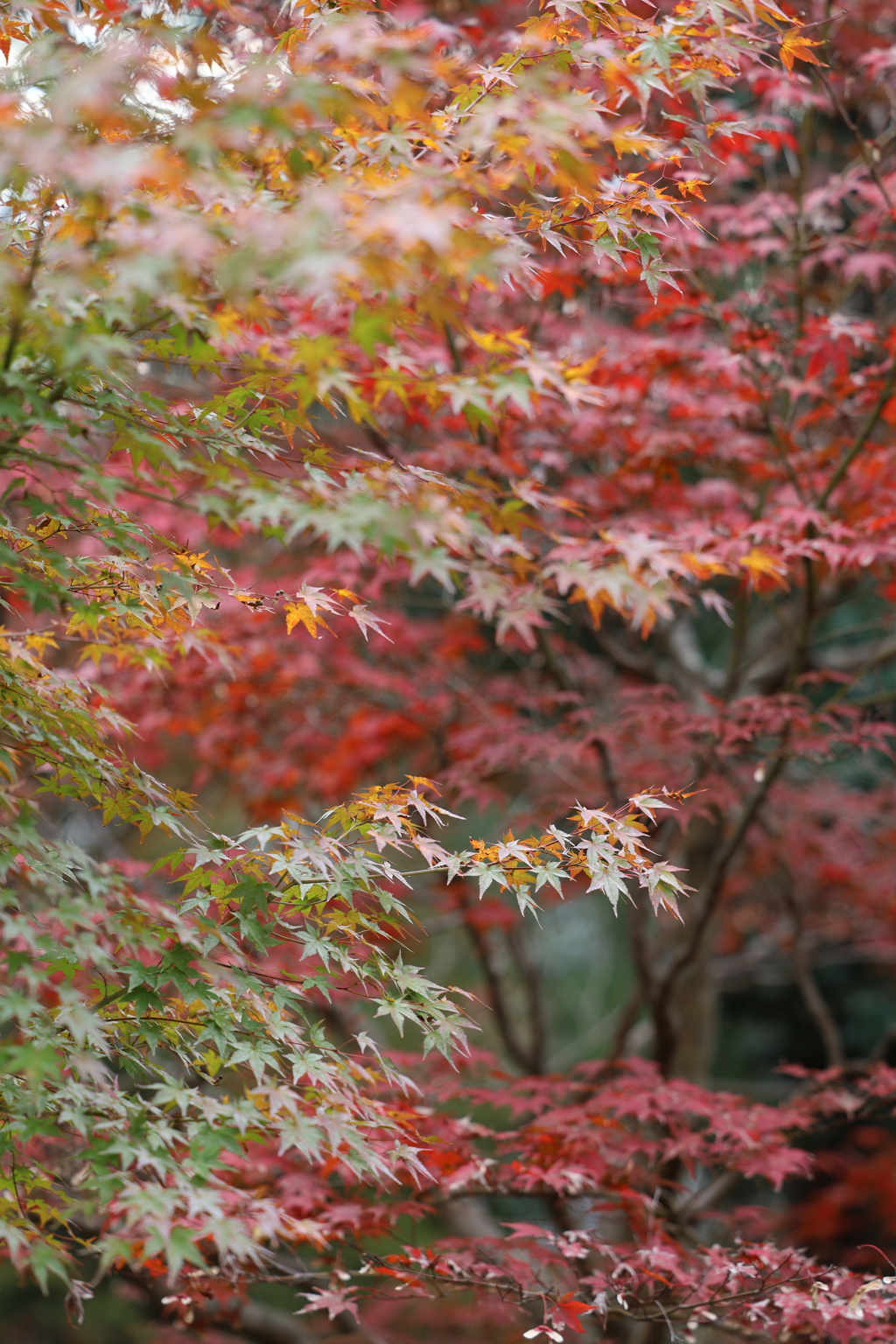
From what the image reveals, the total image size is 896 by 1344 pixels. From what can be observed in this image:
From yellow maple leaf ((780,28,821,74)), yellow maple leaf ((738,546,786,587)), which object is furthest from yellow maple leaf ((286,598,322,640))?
yellow maple leaf ((780,28,821,74))

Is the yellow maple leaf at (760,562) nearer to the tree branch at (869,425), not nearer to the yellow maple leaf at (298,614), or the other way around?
the tree branch at (869,425)

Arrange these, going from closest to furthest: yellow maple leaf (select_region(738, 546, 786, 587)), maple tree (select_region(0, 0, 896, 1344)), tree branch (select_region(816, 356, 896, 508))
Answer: maple tree (select_region(0, 0, 896, 1344))
yellow maple leaf (select_region(738, 546, 786, 587))
tree branch (select_region(816, 356, 896, 508))

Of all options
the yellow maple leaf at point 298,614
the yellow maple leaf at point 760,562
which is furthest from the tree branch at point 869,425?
the yellow maple leaf at point 298,614

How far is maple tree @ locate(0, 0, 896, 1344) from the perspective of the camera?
5.69ft

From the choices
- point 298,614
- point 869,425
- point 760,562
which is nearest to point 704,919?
point 760,562

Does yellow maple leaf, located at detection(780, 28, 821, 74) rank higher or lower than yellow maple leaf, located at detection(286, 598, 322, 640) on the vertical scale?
higher

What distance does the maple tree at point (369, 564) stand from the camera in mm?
1734

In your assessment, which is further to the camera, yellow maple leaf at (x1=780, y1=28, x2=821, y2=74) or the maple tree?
yellow maple leaf at (x1=780, y1=28, x2=821, y2=74)

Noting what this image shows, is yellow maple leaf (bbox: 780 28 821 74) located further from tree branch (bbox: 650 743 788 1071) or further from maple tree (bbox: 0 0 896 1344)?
tree branch (bbox: 650 743 788 1071)

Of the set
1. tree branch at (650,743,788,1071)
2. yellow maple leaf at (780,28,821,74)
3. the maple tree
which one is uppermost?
yellow maple leaf at (780,28,821,74)

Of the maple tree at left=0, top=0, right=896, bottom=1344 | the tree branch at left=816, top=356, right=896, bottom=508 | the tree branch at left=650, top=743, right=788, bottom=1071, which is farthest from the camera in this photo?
the tree branch at left=650, top=743, right=788, bottom=1071

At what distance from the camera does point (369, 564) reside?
4891mm

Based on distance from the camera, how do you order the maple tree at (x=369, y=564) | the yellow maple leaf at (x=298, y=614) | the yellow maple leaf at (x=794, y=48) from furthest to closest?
1. the yellow maple leaf at (x=794, y=48)
2. the yellow maple leaf at (x=298, y=614)
3. the maple tree at (x=369, y=564)

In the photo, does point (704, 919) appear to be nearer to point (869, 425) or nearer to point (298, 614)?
point (869, 425)
